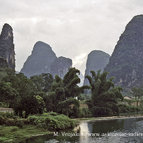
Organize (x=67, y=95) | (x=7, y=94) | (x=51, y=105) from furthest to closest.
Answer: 1. (x=67, y=95)
2. (x=51, y=105)
3. (x=7, y=94)

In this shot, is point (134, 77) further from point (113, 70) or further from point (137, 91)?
point (137, 91)

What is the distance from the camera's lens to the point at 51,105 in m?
46.0

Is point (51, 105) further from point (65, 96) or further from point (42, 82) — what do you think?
point (42, 82)

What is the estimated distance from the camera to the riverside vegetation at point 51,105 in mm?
25266

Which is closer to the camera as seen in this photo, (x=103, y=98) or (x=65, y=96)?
(x=65, y=96)

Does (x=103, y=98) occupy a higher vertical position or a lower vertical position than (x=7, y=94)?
lower

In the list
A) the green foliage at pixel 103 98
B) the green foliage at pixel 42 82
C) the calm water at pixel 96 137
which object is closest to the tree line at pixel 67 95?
the green foliage at pixel 103 98

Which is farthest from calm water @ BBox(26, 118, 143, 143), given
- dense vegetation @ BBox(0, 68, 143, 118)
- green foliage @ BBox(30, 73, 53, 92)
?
green foliage @ BBox(30, 73, 53, 92)

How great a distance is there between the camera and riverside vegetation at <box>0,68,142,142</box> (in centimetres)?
2527

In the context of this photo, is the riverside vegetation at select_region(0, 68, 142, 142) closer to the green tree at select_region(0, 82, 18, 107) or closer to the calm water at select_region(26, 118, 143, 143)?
the green tree at select_region(0, 82, 18, 107)

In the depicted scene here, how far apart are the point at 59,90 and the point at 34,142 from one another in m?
25.5

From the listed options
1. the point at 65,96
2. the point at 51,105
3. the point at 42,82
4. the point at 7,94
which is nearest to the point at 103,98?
the point at 65,96

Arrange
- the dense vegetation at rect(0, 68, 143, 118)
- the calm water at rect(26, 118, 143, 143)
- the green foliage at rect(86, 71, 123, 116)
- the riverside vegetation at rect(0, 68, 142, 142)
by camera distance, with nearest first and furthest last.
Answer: the calm water at rect(26, 118, 143, 143), the riverside vegetation at rect(0, 68, 142, 142), the dense vegetation at rect(0, 68, 143, 118), the green foliage at rect(86, 71, 123, 116)

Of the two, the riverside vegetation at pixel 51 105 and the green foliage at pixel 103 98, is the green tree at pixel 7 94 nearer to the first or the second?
the riverside vegetation at pixel 51 105
